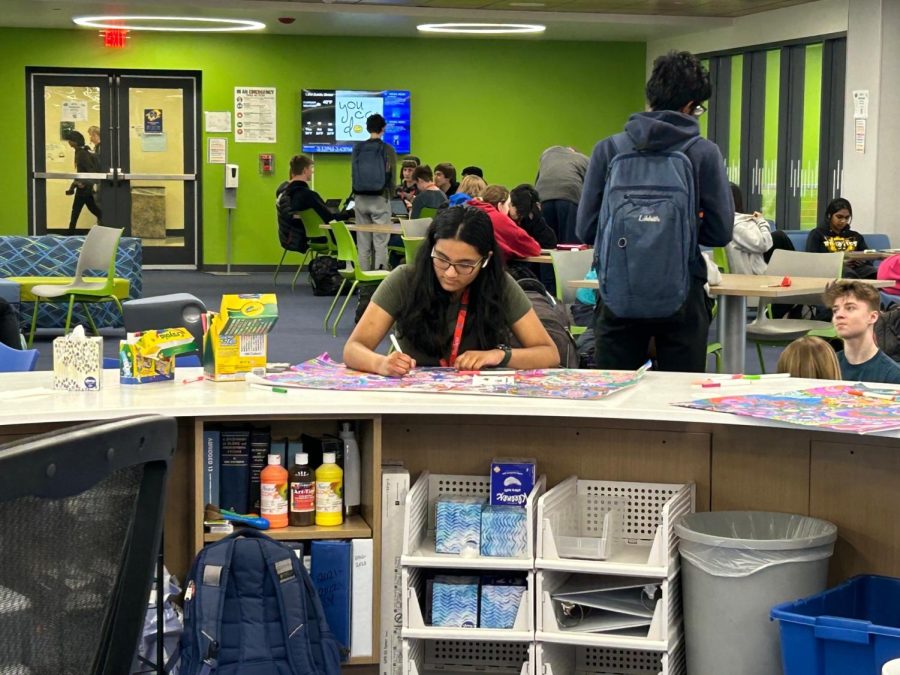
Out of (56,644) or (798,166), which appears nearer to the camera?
(56,644)

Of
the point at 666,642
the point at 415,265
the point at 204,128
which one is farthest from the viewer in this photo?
the point at 204,128

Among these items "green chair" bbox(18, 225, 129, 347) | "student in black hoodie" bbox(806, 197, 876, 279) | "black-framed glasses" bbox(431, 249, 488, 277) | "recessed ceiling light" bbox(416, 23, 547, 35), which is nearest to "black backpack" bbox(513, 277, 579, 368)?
"black-framed glasses" bbox(431, 249, 488, 277)

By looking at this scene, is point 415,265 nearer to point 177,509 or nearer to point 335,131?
point 177,509

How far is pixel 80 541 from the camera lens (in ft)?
4.23

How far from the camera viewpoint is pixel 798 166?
13.2 meters

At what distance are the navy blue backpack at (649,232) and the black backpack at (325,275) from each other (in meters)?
9.55

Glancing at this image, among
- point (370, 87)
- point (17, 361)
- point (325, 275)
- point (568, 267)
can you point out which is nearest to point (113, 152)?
point (370, 87)

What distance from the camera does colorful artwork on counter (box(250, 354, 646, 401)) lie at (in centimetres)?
318

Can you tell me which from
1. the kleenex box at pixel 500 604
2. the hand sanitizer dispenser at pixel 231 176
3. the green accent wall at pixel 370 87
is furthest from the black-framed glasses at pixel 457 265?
the green accent wall at pixel 370 87

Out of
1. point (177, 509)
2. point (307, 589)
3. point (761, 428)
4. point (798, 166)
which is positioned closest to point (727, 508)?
point (761, 428)

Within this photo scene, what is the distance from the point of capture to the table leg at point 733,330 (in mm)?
6188

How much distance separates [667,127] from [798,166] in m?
9.72

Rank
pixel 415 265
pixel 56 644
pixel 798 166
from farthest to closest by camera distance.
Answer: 1. pixel 798 166
2. pixel 415 265
3. pixel 56 644

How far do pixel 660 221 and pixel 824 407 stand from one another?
1.06m
